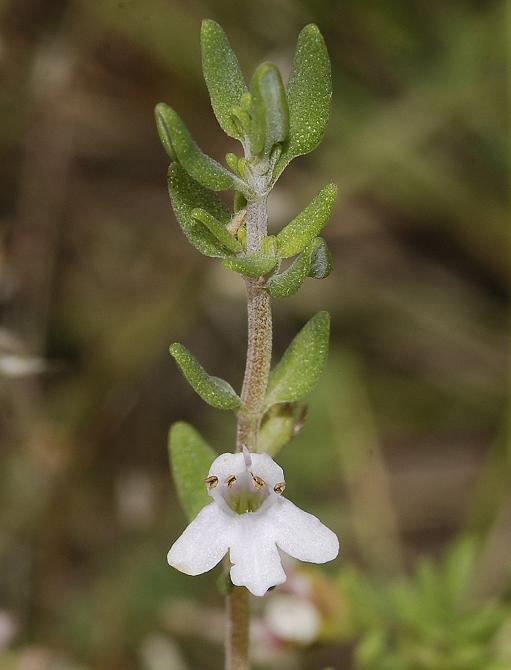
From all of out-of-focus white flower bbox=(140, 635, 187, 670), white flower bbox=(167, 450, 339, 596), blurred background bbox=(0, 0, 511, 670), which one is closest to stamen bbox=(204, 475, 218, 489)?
white flower bbox=(167, 450, 339, 596)

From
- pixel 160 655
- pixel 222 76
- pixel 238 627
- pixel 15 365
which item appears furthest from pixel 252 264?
pixel 160 655

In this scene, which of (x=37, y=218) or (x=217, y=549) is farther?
(x=37, y=218)

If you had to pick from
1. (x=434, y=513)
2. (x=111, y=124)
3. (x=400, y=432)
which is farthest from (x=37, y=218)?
(x=434, y=513)

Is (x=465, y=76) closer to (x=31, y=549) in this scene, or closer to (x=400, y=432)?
(x=400, y=432)

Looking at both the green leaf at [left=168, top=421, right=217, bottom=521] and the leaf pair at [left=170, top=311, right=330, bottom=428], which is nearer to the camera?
the leaf pair at [left=170, top=311, right=330, bottom=428]

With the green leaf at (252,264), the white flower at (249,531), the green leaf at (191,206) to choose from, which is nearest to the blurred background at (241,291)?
the white flower at (249,531)

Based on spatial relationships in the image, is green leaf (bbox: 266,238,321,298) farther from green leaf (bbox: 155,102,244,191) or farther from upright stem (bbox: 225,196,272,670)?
green leaf (bbox: 155,102,244,191)

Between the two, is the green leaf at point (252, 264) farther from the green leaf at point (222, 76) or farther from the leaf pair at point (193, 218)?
the green leaf at point (222, 76)
